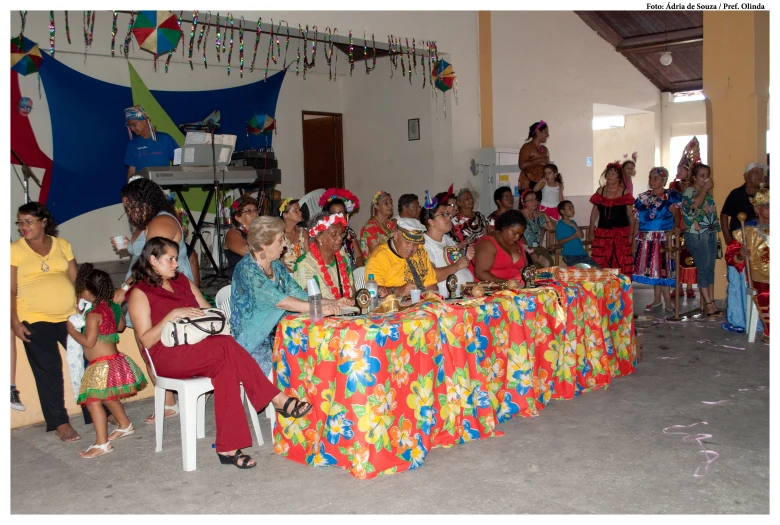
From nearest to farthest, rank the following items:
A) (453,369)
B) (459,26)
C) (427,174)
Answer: (453,369) → (459,26) → (427,174)

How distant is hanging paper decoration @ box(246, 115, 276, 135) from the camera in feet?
35.0

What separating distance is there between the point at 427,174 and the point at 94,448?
732 centimetres

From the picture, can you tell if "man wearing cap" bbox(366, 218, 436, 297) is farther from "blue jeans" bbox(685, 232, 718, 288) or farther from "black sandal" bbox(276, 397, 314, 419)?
"blue jeans" bbox(685, 232, 718, 288)

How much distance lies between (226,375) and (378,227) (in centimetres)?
341

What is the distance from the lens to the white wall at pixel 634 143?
15.9 meters

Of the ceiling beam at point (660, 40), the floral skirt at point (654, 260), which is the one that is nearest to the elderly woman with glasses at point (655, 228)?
the floral skirt at point (654, 260)

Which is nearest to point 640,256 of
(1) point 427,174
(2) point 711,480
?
(1) point 427,174

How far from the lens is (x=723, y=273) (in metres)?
8.34

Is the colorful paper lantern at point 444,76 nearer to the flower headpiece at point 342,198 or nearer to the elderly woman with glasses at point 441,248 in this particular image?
the flower headpiece at point 342,198

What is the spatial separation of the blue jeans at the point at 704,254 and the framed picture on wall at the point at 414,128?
4.34 meters

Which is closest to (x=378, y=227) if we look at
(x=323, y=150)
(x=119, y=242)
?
(x=119, y=242)

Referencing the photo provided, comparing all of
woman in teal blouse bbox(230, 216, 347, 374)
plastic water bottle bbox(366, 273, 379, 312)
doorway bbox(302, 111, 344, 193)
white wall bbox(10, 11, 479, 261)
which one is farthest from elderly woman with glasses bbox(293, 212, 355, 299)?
doorway bbox(302, 111, 344, 193)
